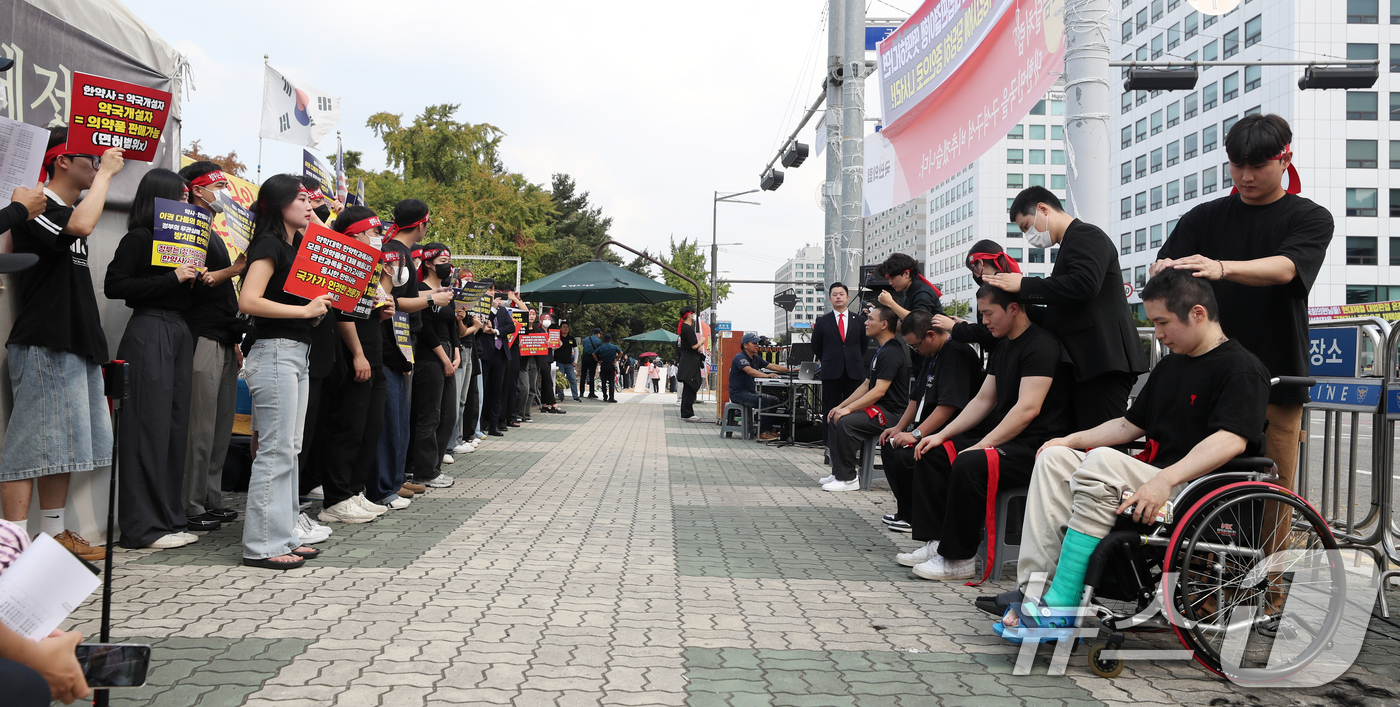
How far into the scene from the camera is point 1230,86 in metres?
58.1

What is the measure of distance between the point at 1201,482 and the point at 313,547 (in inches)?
168

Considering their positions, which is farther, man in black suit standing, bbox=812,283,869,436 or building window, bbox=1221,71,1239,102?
building window, bbox=1221,71,1239,102

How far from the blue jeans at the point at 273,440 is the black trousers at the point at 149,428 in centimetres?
69

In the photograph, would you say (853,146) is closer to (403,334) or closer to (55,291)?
(403,334)

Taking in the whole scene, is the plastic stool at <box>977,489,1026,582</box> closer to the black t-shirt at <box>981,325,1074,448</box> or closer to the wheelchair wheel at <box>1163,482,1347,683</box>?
the black t-shirt at <box>981,325,1074,448</box>

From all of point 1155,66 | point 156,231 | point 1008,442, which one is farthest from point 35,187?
point 1155,66

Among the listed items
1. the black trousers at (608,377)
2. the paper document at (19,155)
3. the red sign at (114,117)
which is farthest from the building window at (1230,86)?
the paper document at (19,155)

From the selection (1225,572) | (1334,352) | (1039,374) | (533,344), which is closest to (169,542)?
(1039,374)

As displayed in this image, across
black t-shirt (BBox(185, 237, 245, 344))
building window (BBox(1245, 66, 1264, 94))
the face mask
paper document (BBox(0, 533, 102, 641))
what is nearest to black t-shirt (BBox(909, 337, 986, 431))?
the face mask

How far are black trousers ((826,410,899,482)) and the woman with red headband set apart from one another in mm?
4532

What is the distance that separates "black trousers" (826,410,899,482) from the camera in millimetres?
7797

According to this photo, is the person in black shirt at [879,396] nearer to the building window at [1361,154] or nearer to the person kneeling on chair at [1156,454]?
the person kneeling on chair at [1156,454]

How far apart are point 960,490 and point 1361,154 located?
210 ft

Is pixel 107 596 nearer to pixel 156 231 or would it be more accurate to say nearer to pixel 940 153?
pixel 156 231
